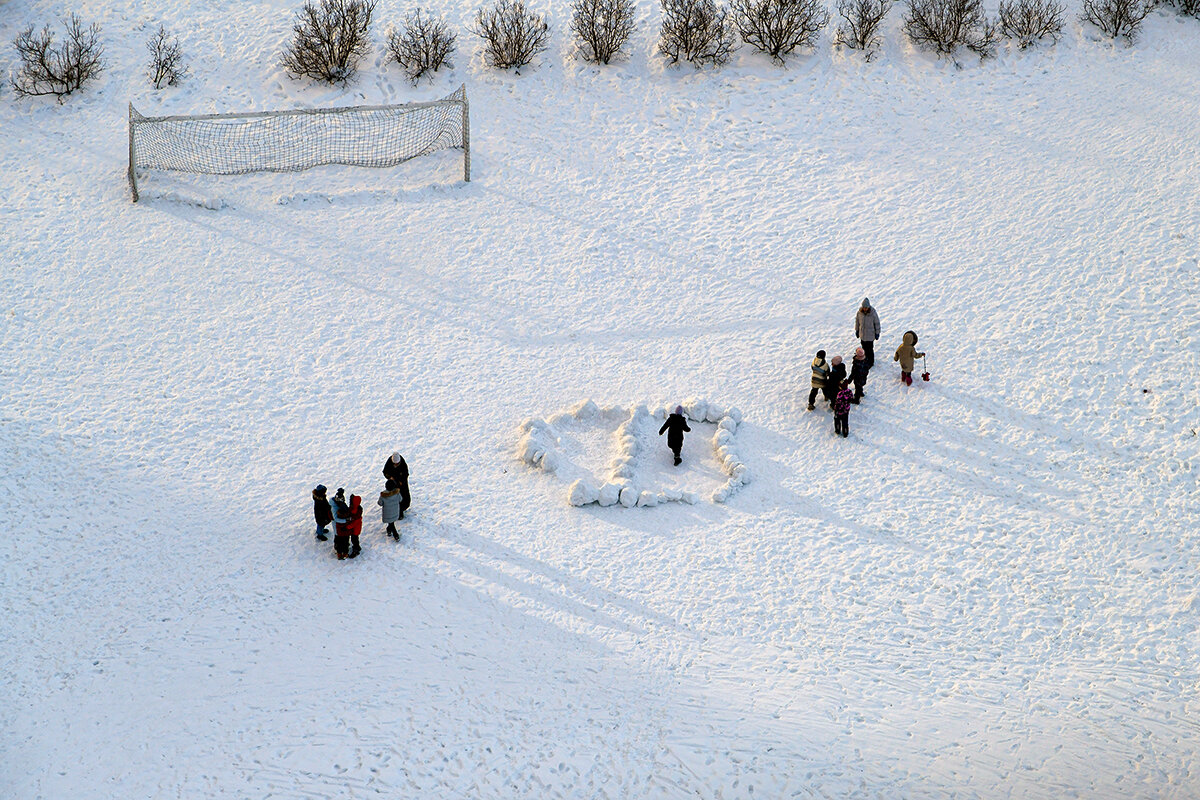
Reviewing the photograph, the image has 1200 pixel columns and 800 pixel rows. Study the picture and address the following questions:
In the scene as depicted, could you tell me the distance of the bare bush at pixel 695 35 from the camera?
24.5 metres

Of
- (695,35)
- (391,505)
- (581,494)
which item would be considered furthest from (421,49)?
(391,505)

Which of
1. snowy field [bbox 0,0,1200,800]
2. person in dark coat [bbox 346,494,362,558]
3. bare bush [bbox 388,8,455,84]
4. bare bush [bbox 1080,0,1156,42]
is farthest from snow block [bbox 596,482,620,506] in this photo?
bare bush [bbox 1080,0,1156,42]

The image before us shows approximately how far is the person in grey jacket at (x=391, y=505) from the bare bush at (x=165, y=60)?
41.5 ft

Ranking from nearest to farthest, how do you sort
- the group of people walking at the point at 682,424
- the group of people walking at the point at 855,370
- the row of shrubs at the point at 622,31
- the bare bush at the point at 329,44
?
the group of people walking at the point at 682,424, the group of people walking at the point at 855,370, the bare bush at the point at 329,44, the row of shrubs at the point at 622,31

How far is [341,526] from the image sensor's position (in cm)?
1502

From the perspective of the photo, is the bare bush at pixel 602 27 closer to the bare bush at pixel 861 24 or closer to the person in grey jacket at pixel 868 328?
the bare bush at pixel 861 24

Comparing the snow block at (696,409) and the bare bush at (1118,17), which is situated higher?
the bare bush at (1118,17)

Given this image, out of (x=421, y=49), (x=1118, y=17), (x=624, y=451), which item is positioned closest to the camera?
(x=624, y=451)

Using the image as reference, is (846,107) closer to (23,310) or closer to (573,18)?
(573,18)

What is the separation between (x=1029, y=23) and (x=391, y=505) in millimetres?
17801

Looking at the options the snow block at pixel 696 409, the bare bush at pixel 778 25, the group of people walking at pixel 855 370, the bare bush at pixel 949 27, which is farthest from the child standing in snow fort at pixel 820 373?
the bare bush at pixel 949 27

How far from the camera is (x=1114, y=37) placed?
987 inches

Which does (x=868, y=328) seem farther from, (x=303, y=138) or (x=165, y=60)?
(x=165, y=60)

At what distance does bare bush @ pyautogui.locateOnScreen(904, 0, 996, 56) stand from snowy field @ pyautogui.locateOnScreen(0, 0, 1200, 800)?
0.45 metres
